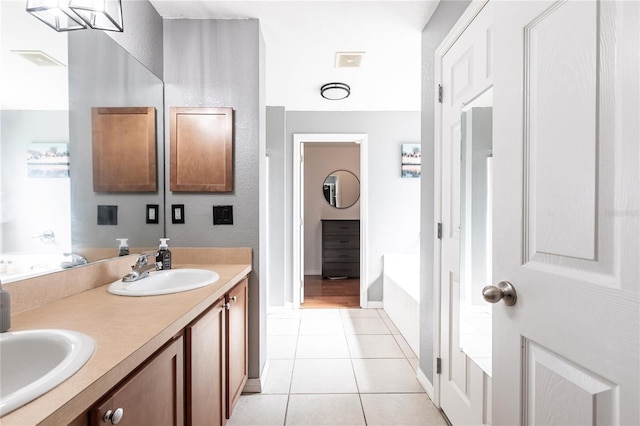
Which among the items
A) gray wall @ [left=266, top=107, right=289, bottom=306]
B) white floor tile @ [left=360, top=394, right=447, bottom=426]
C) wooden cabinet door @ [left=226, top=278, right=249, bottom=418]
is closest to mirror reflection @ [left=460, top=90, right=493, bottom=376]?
white floor tile @ [left=360, top=394, right=447, bottom=426]

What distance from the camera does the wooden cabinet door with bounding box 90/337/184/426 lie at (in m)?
0.71

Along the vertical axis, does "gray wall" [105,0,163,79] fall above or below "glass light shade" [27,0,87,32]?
above

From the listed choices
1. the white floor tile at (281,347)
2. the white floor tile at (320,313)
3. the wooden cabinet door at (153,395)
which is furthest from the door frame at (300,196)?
the wooden cabinet door at (153,395)

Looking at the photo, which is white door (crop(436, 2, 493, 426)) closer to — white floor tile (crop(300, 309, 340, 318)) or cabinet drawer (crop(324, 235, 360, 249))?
white floor tile (crop(300, 309, 340, 318))

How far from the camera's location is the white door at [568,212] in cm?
59

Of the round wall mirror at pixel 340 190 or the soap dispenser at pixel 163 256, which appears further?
the round wall mirror at pixel 340 190

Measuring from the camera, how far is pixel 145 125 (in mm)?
1852

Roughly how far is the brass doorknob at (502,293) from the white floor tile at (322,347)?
1895 mm

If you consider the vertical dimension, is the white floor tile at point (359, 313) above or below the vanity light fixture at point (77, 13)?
below

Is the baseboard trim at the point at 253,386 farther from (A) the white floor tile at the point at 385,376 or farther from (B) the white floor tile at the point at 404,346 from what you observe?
(B) the white floor tile at the point at 404,346

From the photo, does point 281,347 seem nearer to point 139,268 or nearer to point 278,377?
point 278,377

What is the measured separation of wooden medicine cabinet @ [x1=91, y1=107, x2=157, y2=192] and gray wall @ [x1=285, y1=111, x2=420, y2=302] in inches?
80.4

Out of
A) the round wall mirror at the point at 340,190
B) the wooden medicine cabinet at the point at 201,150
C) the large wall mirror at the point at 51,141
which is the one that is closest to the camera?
the large wall mirror at the point at 51,141

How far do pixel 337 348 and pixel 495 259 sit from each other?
6.66 feet
